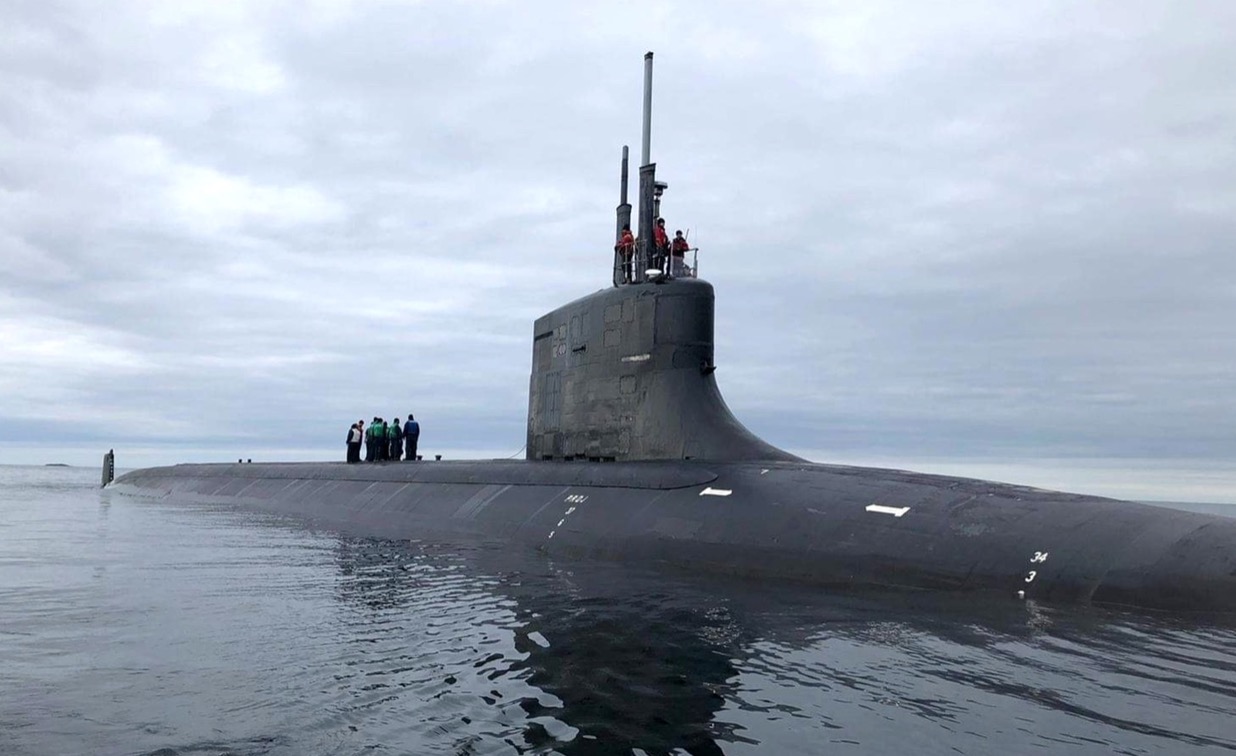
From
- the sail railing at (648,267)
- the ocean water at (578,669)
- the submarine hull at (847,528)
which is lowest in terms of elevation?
the ocean water at (578,669)

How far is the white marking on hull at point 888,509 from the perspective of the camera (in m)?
12.4

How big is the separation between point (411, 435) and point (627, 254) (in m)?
11.0

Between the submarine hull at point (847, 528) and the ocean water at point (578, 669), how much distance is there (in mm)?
536

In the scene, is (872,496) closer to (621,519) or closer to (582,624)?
(621,519)

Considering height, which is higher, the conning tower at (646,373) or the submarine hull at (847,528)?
the conning tower at (646,373)

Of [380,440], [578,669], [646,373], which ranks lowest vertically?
[578,669]

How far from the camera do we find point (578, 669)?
7.35m

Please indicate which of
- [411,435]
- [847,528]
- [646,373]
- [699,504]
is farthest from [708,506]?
[411,435]

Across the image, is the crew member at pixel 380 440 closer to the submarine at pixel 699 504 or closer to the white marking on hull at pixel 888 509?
the submarine at pixel 699 504

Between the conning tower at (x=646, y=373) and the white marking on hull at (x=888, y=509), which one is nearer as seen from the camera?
the white marking on hull at (x=888, y=509)

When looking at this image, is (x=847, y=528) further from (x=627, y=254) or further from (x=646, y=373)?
(x=627, y=254)

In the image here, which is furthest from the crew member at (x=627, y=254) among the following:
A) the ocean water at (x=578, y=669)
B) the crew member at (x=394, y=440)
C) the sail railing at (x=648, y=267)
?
the crew member at (x=394, y=440)

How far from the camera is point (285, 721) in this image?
19.4ft

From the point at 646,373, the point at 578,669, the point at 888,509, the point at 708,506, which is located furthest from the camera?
the point at 646,373
